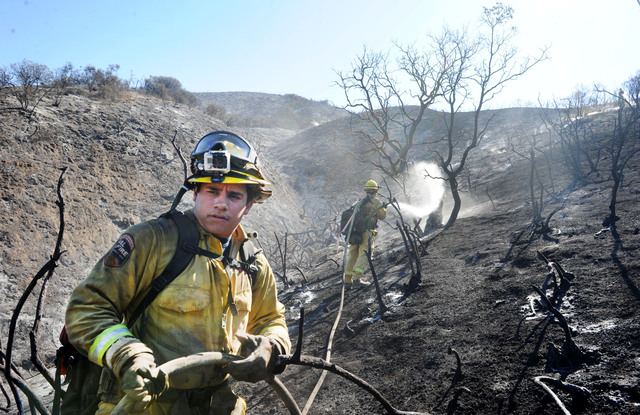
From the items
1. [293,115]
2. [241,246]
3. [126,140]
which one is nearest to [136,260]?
[241,246]

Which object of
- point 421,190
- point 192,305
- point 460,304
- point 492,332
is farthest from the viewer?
point 421,190

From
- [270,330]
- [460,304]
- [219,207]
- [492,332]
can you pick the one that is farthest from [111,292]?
[460,304]

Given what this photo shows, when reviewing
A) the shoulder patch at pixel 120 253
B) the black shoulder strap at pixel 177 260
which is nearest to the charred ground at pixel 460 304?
the black shoulder strap at pixel 177 260

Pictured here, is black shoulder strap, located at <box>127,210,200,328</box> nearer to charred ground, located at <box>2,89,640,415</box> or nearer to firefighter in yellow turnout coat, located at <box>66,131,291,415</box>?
firefighter in yellow turnout coat, located at <box>66,131,291,415</box>

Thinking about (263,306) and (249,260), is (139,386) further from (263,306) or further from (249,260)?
(263,306)

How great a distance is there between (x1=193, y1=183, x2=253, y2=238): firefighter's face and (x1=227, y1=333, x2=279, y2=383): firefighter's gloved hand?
0.60 metres

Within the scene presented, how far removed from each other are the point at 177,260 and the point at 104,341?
452 millimetres

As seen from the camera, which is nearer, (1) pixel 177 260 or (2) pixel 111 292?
(2) pixel 111 292

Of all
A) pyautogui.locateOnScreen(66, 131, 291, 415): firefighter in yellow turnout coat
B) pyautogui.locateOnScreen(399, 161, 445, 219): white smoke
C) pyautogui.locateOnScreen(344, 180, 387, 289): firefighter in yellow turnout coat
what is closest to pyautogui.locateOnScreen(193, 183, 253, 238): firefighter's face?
pyautogui.locateOnScreen(66, 131, 291, 415): firefighter in yellow turnout coat

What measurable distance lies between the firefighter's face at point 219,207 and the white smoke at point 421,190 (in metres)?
14.9

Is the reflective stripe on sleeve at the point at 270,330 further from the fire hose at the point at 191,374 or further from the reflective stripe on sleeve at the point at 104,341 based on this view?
the reflective stripe on sleeve at the point at 104,341

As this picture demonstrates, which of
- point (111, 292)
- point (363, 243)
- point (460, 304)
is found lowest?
point (460, 304)

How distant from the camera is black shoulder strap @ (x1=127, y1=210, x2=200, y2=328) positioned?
1813 millimetres

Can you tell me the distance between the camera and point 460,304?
5.24 metres
